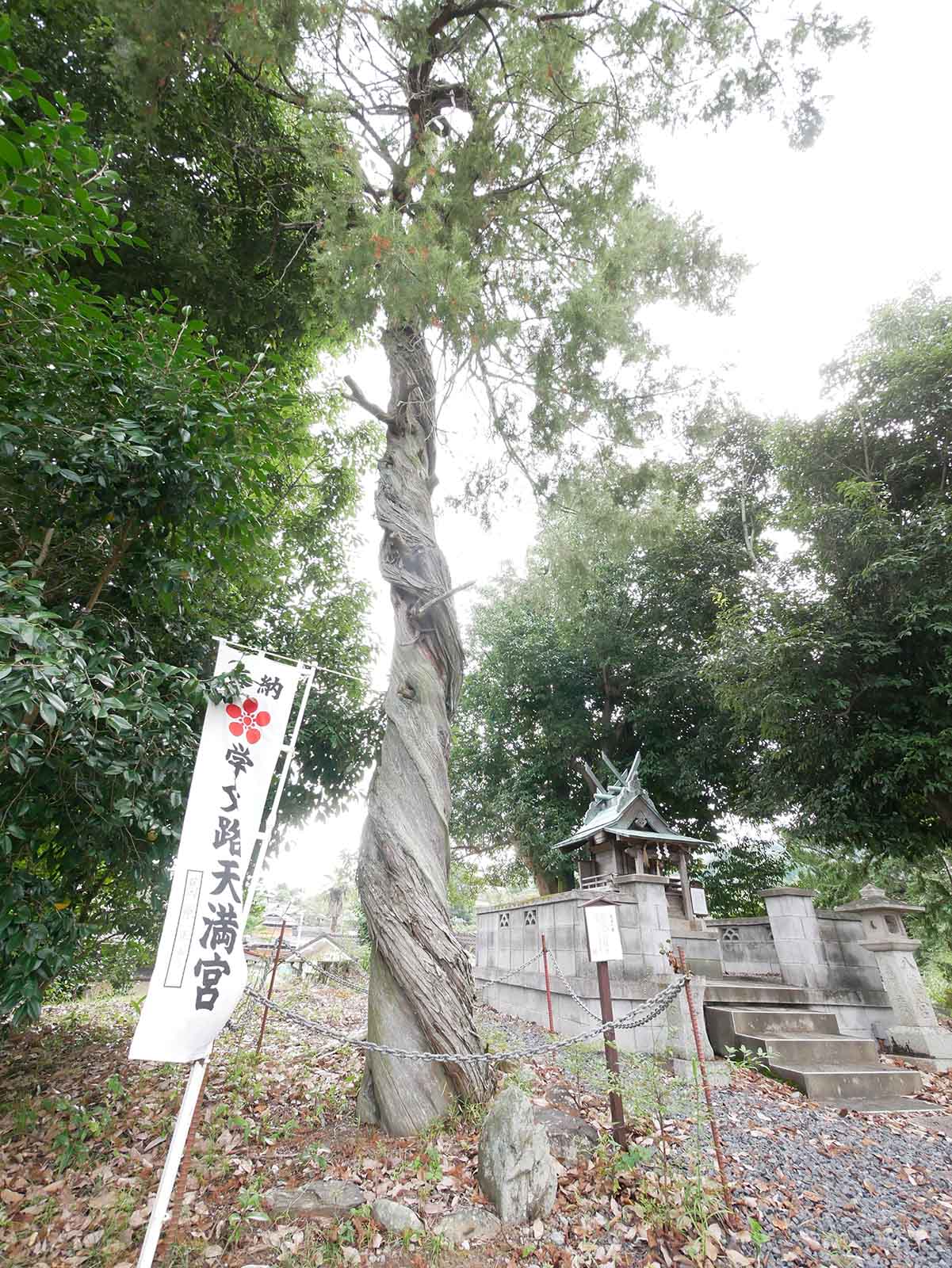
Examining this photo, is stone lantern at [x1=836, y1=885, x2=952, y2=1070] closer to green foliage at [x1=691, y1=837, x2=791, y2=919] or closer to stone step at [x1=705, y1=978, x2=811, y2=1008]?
stone step at [x1=705, y1=978, x2=811, y2=1008]

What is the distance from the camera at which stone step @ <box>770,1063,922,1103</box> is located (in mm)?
5070

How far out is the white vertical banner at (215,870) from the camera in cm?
272

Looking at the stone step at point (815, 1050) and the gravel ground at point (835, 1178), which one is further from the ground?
the stone step at point (815, 1050)

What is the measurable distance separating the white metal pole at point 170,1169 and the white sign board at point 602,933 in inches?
91.9

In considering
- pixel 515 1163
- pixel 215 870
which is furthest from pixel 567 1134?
pixel 215 870

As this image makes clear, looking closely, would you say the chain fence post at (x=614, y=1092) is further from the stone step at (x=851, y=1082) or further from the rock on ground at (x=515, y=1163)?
the stone step at (x=851, y=1082)

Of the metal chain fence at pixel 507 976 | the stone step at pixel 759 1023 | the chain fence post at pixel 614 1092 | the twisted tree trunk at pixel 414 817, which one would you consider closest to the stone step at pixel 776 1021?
the stone step at pixel 759 1023

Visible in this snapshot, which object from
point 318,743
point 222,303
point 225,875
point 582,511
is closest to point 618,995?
point 318,743

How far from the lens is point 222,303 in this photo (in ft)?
21.4

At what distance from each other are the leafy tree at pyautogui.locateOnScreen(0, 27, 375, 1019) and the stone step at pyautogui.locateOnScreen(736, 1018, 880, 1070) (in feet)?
18.8

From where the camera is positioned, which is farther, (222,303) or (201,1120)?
(222,303)

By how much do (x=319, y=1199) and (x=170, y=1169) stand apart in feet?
2.92

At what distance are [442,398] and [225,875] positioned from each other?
4778 millimetres

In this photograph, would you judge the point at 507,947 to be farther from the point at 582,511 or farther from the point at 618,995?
the point at 582,511
